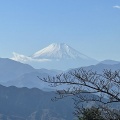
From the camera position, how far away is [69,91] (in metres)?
18.9

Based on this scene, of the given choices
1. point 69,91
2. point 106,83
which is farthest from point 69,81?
point 106,83

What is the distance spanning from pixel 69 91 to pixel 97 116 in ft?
10.5

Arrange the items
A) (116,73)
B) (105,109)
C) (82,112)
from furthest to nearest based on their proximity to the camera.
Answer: (82,112) → (105,109) → (116,73)

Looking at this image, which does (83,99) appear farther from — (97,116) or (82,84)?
(97,116)

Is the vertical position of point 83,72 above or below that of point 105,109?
above

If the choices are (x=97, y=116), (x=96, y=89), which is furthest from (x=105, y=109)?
(x=96, y=89)

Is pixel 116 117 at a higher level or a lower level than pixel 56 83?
lower

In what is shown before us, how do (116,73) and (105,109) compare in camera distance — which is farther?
(105,109)

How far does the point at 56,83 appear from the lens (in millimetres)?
19188

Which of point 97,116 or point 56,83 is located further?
point 97,116

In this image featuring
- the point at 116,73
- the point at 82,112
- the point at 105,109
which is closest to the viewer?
the point at 116,73

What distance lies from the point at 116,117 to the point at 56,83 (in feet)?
12.2

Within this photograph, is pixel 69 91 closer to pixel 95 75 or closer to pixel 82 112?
pixel 95 75

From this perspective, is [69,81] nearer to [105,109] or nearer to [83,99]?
[83,99]
